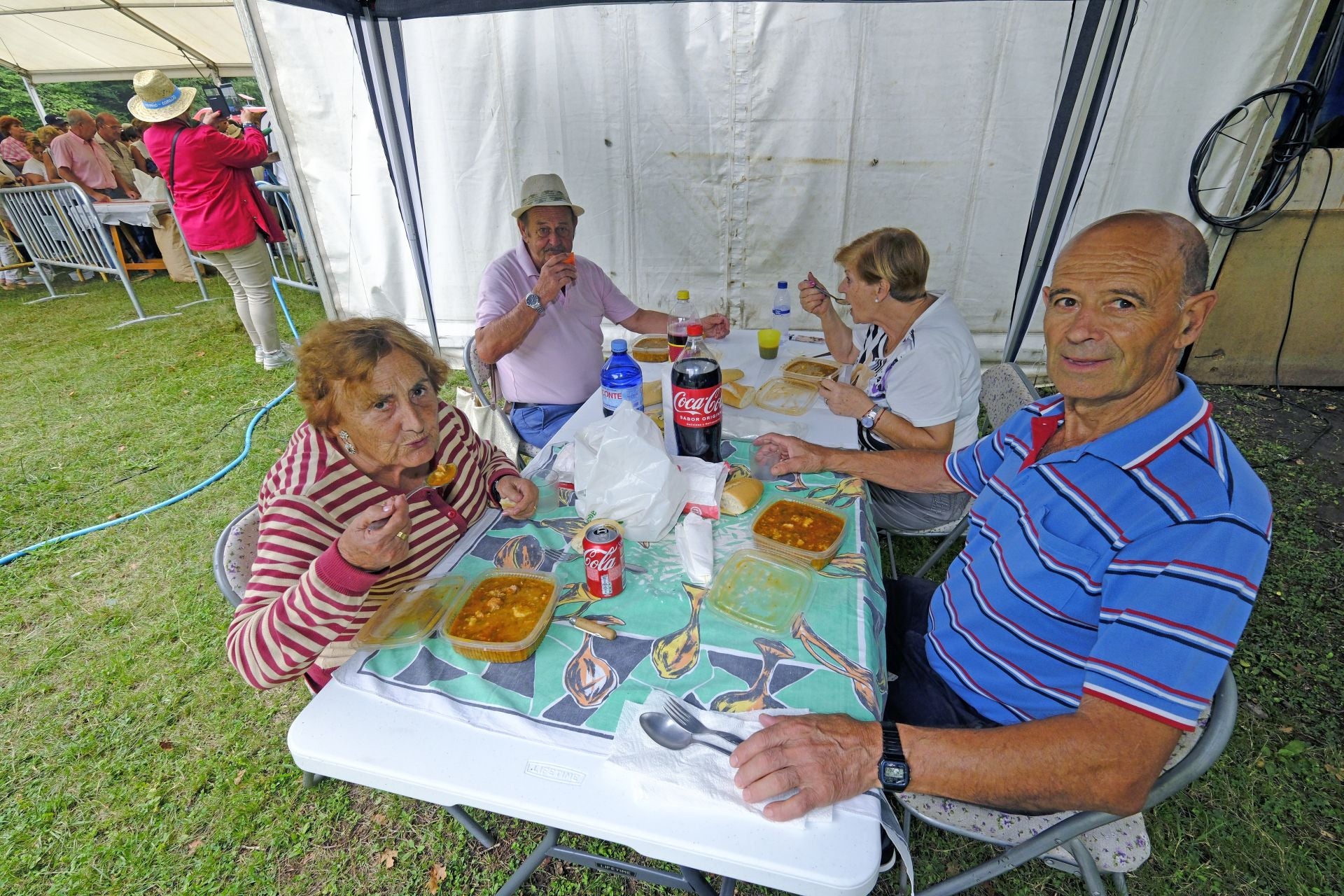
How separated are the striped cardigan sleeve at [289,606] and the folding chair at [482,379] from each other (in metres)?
1.58

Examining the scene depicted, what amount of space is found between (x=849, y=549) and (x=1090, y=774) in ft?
2.19

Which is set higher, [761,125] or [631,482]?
[761,125]

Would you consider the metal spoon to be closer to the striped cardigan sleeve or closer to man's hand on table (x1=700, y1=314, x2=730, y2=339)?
the striped cardigan sleeve

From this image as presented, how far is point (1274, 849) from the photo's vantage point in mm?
2027

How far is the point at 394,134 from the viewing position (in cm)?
353

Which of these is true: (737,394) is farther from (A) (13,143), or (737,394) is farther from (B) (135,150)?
(B) (135,150)

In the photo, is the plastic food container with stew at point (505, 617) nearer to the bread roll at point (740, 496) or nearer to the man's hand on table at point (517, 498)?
the man's hand on table at point (517, 498)

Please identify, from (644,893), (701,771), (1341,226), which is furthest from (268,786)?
(1341,226)

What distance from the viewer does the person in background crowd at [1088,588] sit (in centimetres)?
102

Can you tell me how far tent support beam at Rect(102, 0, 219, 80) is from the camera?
31.2 feet

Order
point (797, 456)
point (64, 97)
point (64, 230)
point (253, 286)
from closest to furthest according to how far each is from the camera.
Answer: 1. point (797, 456)
2. point (253, 286)
3. point (64, 230)
4. point (64, 97)

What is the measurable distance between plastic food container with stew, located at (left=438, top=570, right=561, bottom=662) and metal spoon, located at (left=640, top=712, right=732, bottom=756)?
30 centimetres

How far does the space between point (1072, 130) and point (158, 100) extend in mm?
6626

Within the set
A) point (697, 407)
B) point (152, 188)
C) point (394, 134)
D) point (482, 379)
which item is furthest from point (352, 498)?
point (152, 188)
